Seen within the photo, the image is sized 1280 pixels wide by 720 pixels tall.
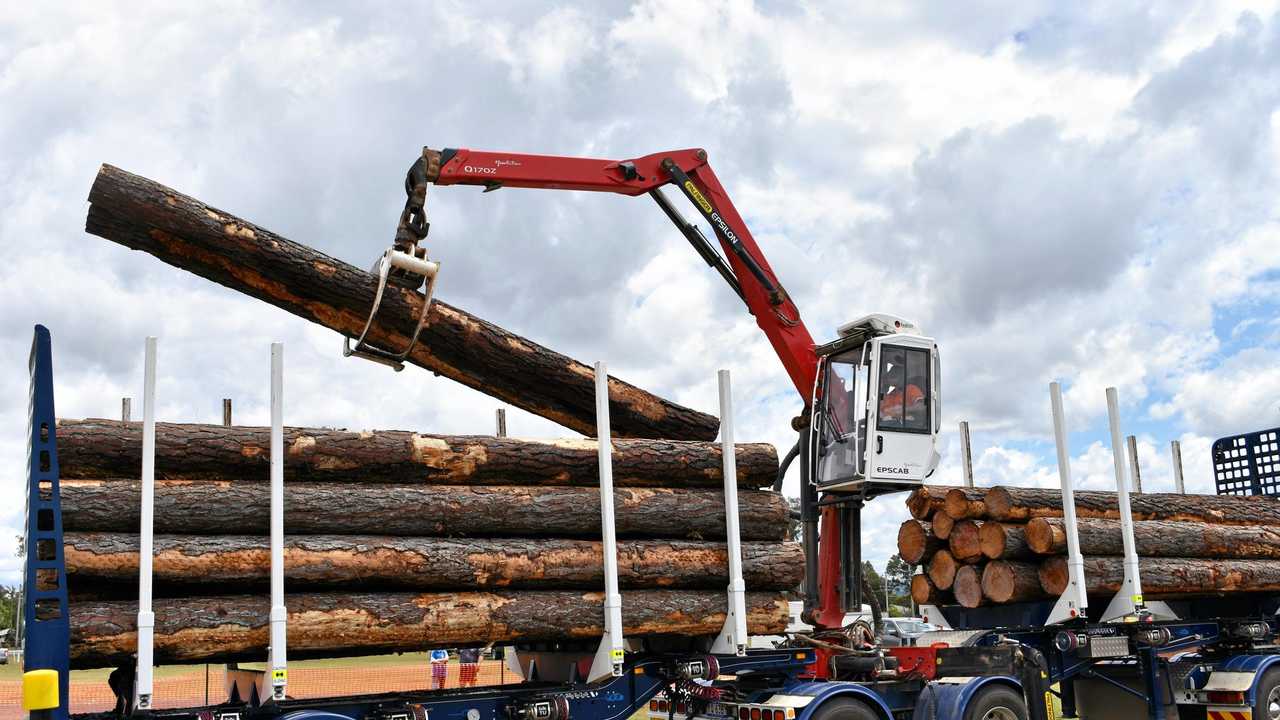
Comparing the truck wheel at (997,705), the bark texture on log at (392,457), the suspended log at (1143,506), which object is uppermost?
the bark texture on log at (392,457)

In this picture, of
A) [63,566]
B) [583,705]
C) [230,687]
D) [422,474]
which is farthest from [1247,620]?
[63,566]

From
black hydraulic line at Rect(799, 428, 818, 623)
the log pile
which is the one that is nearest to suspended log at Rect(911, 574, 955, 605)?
the log pile

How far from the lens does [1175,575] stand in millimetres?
12445

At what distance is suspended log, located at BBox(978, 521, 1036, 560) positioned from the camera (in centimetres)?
1191

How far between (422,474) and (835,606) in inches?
192

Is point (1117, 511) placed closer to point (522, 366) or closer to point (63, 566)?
point (522, 366)

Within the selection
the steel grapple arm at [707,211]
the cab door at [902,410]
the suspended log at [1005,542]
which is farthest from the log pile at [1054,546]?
the steel grapple arm at [707,211]

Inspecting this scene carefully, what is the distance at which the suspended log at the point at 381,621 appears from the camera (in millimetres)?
7164

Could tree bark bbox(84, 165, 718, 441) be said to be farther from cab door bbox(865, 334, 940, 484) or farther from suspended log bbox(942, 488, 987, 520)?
suspended log bbox(942, 488, 987, 520)

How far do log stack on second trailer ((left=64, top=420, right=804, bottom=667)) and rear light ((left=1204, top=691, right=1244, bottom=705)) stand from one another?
18.1 ft

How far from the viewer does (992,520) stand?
40.0 ft

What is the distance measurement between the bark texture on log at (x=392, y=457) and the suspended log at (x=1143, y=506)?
3.58 m

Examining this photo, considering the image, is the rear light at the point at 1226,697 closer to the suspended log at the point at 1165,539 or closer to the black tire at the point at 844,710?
the suspended log at the point at 1165,539

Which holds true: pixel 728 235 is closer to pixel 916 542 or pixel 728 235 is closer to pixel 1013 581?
pixel 916 542
